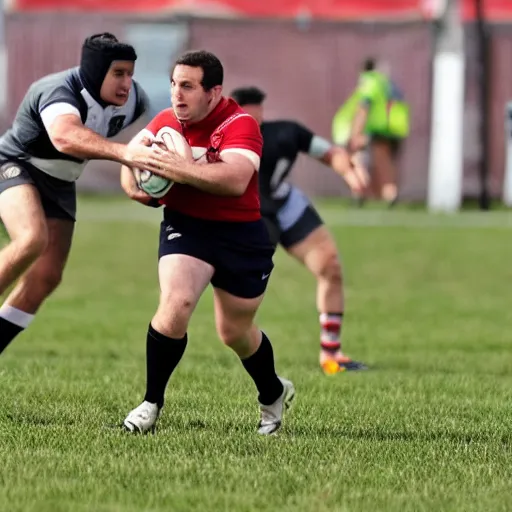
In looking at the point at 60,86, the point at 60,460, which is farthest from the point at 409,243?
the point at 60,460

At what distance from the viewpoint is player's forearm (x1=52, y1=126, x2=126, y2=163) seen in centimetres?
659

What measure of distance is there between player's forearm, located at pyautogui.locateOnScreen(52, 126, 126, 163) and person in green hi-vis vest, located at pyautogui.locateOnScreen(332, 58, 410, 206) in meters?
17.0

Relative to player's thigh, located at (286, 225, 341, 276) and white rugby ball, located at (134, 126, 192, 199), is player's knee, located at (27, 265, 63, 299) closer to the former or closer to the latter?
white rugby ball, located at (134, 126, 192, 199)

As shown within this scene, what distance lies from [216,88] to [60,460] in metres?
1.84

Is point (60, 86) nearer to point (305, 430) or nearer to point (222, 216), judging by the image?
point (222, 216)

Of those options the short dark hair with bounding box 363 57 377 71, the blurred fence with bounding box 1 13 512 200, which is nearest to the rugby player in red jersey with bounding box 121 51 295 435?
the short dark hair with bounding box 363 57 377 71

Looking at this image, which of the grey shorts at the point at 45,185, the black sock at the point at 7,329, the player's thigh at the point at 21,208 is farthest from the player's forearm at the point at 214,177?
the black sock at the point at 7,329

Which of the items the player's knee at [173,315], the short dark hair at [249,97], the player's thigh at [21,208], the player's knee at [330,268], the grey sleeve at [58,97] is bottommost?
the player's knee at [330,268]

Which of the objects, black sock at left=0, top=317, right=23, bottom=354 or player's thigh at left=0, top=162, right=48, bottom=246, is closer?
player's thigh at left=0, top=162, right=48, bottom=246

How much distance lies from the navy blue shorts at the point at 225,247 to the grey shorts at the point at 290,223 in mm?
3184

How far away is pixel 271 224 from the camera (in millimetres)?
9930

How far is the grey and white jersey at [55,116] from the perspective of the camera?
7.22 metres

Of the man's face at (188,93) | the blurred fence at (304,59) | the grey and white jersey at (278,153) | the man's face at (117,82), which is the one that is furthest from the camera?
the blurred fence at (304,59)

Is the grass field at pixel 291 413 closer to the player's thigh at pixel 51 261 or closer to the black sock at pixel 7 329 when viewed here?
the black sock at pixel 7 329
